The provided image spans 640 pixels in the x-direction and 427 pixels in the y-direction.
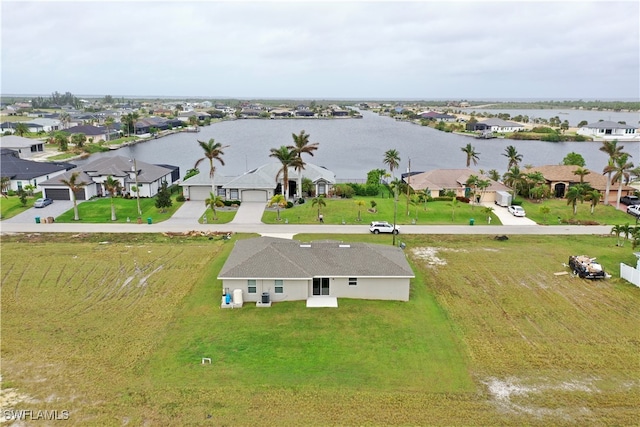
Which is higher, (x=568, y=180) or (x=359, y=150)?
(x=568, y=180)

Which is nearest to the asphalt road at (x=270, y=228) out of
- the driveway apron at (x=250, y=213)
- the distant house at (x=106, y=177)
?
the driveway apron at (x=250, y=213)

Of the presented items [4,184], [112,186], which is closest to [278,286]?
[112,186]

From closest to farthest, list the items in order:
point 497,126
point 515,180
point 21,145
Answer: point 515,180 → point 21,145 → point 497,126

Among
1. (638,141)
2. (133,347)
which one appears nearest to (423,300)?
(133,347)

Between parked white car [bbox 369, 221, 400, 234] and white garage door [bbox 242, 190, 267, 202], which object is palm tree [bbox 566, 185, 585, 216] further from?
white garage door [bbox 242, 190, 267, 202]

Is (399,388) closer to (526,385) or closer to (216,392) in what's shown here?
(526,385)

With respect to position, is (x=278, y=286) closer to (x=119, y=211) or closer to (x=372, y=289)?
(x=372, y=289)

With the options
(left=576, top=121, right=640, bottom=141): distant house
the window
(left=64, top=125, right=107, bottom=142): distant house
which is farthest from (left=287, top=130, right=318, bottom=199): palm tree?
(left=576, top=121, right=640, bottom=141): distant house
